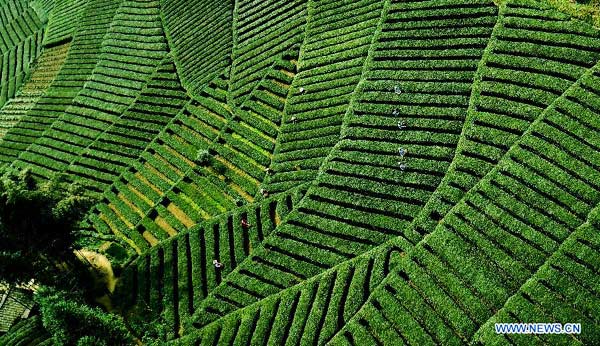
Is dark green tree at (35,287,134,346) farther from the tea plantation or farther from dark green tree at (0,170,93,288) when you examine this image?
the tea plantation

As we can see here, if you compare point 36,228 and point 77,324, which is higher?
point 36,228

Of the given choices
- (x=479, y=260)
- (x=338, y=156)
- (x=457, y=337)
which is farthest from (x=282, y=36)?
(x=457, y=337)

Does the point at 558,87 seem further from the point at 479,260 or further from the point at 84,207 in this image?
the point at 84,207

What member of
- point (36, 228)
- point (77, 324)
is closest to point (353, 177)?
point (77, 324)

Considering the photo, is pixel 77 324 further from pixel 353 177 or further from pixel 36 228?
pixel 353 177

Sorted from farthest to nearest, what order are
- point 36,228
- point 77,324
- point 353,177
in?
1. point 353,177
2. point 36,228
3. point 77,324

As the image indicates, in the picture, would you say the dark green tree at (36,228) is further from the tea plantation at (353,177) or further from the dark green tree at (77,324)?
the tea plantation at (353,177)

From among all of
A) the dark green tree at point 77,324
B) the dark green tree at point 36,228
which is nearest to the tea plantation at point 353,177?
the dark green tree at point 36,228

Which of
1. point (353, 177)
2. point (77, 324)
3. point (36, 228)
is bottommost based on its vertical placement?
point (353, 177)
